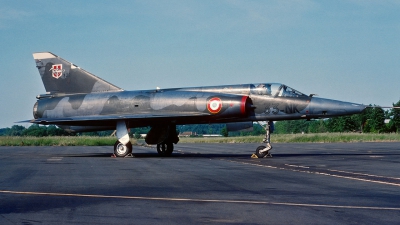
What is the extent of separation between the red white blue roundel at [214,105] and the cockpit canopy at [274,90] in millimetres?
1597

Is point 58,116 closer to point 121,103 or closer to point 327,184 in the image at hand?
point 121,103

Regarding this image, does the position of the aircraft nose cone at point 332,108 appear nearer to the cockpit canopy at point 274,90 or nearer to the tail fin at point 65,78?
the cockpit canopy at point 274,90

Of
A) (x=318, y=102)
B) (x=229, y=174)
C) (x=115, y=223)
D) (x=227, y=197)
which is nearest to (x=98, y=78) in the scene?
(x=318, y=102)

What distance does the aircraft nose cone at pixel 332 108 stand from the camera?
21359 millimetres

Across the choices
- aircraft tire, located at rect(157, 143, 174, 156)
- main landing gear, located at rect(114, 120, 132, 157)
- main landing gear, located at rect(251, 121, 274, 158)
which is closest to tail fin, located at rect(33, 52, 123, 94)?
main landing gear, located at rect(114, 120, 132, 157)

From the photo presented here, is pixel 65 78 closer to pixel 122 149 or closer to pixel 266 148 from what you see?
pixel 122 149

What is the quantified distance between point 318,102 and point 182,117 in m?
5.95

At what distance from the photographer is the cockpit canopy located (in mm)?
22188

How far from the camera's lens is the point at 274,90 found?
2238cm

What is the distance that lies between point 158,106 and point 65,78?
574 centimetres

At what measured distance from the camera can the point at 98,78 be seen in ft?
84.9

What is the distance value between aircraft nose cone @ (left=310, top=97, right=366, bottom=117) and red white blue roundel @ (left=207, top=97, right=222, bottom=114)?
388 cm

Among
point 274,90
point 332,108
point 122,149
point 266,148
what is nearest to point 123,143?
point 122,149

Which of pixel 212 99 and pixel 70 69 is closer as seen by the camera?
pixel 212 99
